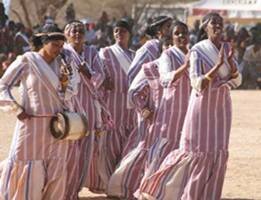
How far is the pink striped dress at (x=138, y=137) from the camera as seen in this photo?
1010 centimetres

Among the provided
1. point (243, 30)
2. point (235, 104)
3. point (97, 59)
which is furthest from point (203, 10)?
point (97, 59)

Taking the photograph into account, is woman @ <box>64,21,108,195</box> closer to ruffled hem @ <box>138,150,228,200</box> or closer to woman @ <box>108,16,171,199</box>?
woman @ <box>108,16,171,199</box>

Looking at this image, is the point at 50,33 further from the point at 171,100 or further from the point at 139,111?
the point at 139,111

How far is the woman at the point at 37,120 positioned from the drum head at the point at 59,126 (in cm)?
5

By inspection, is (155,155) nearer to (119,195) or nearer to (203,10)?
(119,195)

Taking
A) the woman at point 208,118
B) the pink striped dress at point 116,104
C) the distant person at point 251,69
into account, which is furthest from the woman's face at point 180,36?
the distant person at point 251,69

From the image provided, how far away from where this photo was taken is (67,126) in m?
8.41

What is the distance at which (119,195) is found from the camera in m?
10.5

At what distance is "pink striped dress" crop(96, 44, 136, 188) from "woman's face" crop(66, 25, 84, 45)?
2.93 ft

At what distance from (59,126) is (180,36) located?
68.1 inches

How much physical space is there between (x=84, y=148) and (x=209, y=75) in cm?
201

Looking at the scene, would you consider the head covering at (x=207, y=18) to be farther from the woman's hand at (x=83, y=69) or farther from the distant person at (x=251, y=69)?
the distant person at (x=251, y=69)

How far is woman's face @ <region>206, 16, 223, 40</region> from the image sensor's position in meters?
8.84

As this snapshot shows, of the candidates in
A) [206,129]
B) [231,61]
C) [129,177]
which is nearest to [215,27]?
[231,61]
